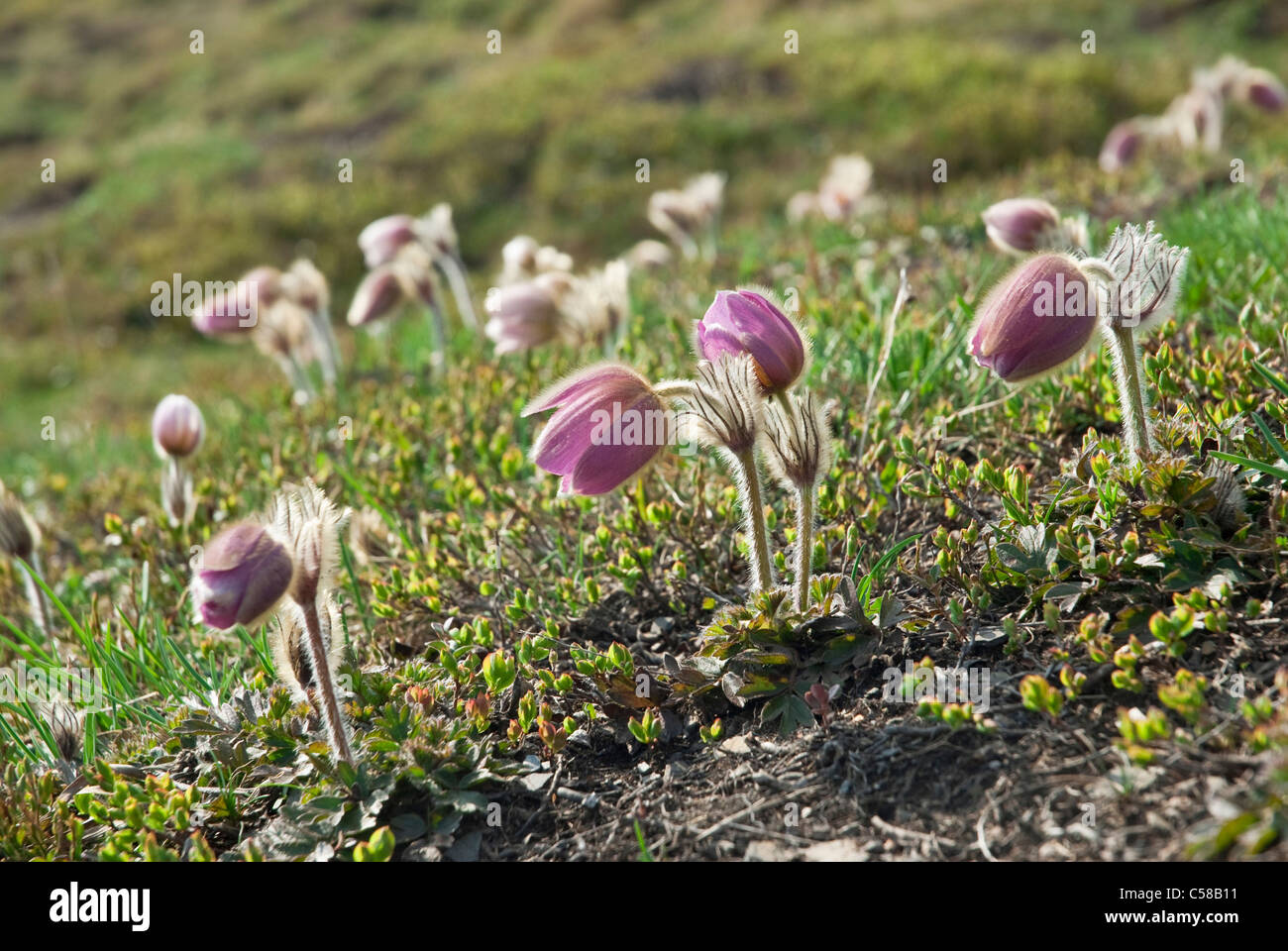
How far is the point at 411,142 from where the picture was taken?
16.5m

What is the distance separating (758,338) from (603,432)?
1.15 ft

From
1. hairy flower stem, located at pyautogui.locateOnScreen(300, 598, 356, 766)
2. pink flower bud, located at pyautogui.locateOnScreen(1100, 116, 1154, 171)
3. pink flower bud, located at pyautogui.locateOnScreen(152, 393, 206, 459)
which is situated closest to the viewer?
hairy flower stem, located at pyautogui.locateOnScreen(300, 598, 356, 766)

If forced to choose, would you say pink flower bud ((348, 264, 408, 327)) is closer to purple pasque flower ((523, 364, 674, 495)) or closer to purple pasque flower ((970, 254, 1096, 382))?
purple pasque flower ((523, 364, 674, 495))

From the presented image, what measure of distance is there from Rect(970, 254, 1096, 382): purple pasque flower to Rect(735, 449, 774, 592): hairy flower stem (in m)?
0.54

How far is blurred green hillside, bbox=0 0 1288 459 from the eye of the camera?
1279 centimetres

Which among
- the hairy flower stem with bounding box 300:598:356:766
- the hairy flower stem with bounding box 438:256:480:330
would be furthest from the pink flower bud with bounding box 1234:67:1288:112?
the hairy flower stem with bounding box 300:598:356:766

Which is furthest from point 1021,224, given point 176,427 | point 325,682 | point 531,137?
point 531,137

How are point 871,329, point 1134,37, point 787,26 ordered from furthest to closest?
point 787,26 < point 1134,37 < point 871,329

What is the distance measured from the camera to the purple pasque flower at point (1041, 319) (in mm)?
2084

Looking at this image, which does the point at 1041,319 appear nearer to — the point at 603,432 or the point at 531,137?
the point at 603,432

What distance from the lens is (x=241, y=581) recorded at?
75.4 inches

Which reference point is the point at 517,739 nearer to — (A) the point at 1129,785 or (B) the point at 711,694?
(B) the point at 711,694
